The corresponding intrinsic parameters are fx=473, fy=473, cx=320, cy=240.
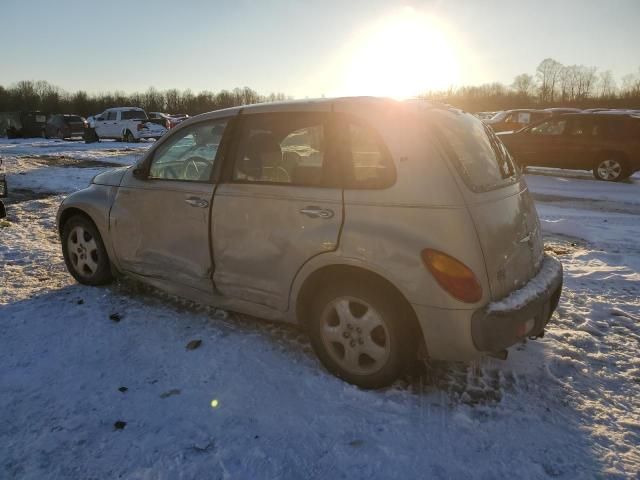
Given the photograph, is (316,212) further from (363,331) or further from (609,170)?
(609,170)

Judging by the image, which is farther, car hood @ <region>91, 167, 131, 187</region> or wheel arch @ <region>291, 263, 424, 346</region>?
car hood @ <region>91, 167, 131, 187</region>

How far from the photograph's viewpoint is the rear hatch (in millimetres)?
2578

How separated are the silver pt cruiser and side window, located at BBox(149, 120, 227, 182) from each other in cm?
2

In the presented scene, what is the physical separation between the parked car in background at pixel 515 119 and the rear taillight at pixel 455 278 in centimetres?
1835

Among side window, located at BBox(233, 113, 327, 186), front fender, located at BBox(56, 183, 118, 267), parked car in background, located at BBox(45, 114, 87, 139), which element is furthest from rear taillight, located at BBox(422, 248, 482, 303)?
parked car in background, located at BBox(45, 114, 87, 139)

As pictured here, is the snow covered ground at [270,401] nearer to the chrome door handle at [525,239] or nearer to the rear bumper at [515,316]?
the rear bumper at [515,316]

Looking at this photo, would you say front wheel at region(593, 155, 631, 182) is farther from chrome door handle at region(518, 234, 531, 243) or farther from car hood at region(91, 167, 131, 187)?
car hood at region(91, 167, 131, 187)

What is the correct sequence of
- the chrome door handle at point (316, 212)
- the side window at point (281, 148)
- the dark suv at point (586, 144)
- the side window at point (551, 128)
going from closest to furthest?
the chrome door handle at point (316, 212), the side window at point (281, 148), the dark suv at point (586, 144), the side window at point (551, 128)

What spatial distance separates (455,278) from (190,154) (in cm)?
238

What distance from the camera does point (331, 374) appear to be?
3.04 metres

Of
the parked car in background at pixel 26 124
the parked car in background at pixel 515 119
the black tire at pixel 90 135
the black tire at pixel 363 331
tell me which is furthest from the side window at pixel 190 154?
the parked car in background at pixel 26 124

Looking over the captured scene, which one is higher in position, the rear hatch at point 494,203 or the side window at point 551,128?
the side window at point 551,128

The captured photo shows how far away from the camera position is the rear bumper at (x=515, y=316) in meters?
2.49

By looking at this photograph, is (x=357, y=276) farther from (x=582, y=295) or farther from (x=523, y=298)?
(x=582, y=295)
